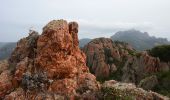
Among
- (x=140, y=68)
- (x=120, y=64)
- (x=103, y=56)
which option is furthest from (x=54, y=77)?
(x=103, y=56)

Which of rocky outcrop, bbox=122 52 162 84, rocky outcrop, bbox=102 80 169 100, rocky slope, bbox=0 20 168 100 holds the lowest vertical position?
rocky outcrop, bbox=122 52 162 84

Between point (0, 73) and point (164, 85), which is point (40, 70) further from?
point (164, 85)

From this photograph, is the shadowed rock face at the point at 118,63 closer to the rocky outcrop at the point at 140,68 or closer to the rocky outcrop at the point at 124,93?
the rocky outcrop at the point at 140,68

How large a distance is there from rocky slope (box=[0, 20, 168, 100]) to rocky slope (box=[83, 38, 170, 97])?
41.7 meters

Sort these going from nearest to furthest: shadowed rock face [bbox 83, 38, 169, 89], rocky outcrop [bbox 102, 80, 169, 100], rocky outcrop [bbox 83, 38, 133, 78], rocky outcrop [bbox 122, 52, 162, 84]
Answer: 1. rocky outcrop [bbox 102, 80, 169, 100]
2. rocky outcrop [bbox 122, 52, 162, 84]
3. shadowed rock face [bbox 83, 38, 169, 89]
4. rocky outcrop [bbox 83, 38, 133, 78]

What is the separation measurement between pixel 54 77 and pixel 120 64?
253ft

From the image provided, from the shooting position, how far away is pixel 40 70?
30.9m

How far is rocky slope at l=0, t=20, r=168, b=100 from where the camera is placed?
29.8 meters

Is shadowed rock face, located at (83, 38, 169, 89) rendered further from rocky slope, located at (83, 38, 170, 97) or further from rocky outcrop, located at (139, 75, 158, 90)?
rocky outcrop, located at (139, 75, 158, 90)

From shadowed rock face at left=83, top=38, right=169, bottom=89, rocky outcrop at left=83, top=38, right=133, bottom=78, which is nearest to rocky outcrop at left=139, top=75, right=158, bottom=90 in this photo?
shadowed rock face at left=83, top=38, right=169, bottom=89

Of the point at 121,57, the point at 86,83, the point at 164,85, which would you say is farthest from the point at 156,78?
the point at 86,83

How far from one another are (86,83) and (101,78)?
67942 millimetres

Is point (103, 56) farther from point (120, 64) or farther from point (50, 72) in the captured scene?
point (50, 72)

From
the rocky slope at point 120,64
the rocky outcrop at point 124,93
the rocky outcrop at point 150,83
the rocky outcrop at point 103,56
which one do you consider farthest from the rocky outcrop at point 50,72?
the rocky outcrop at point 103,56
